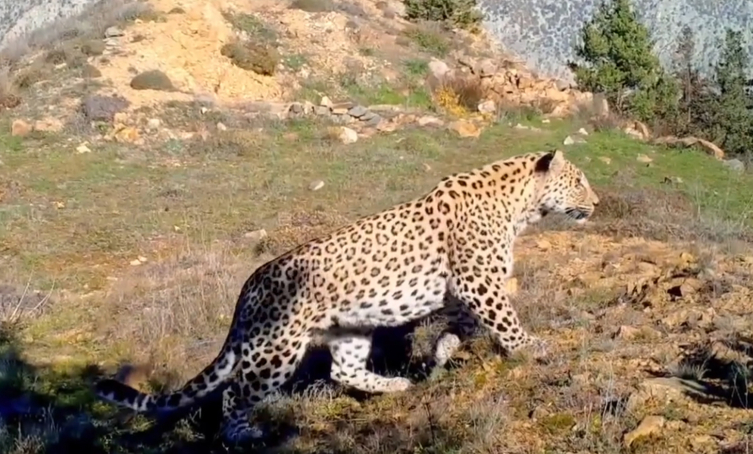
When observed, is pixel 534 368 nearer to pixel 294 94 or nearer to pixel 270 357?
pixel 270 357

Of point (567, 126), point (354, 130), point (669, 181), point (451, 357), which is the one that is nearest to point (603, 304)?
point (451, 357)

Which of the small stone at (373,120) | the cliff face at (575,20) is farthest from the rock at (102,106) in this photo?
the cliff face at (575,20)

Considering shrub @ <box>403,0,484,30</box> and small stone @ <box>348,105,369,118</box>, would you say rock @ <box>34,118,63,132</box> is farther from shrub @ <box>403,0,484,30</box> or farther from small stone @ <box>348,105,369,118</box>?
shrub @ <box>403,0,484,30</box>

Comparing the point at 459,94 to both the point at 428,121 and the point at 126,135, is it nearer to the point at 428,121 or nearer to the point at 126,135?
the point at 428,121

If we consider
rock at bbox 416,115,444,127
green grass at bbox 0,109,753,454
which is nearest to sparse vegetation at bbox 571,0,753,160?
green grass at bbox 0,109,753,454

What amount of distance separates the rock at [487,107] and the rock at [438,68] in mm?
2760

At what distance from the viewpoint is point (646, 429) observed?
20.3 ft

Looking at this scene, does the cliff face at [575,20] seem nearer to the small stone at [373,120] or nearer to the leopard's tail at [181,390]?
the small stone at [373,120]

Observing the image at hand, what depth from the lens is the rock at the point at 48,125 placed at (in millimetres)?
24031

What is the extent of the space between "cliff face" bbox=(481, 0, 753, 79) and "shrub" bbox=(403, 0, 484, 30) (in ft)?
33.6

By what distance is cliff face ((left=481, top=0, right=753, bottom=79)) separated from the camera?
50375 mm

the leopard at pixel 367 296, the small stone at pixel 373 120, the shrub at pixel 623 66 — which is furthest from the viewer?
the shrub at pixel 623 66

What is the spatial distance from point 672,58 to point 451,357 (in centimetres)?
4059

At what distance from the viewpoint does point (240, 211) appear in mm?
18047
